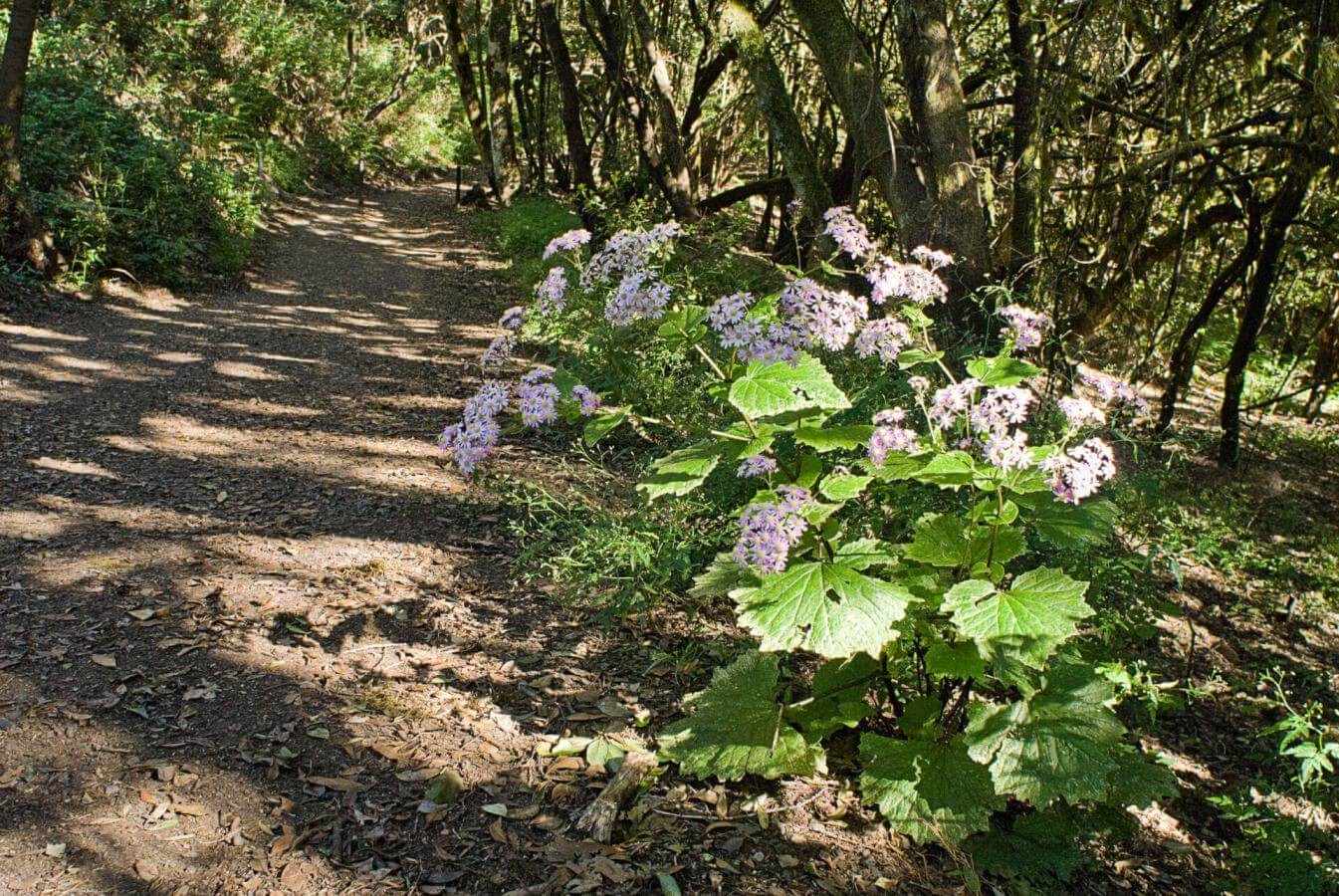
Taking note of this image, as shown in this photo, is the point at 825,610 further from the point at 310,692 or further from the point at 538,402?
the point at 310,692

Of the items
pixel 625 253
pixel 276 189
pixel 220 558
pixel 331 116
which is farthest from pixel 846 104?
pixel 331 116

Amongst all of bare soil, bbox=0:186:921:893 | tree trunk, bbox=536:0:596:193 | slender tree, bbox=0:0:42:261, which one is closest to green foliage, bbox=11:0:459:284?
slender tree, bbox=0:0:42:261

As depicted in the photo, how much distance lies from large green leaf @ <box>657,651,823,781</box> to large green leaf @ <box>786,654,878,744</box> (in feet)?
0.16

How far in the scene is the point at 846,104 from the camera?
15.5 ft

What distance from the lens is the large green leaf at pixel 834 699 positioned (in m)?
2.60

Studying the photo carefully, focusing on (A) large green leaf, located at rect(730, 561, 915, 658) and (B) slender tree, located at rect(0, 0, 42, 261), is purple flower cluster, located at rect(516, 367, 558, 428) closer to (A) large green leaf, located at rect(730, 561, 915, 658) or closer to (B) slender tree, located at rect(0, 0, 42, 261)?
(A) large green leaf, located at rect(730, 561, 915, 658)

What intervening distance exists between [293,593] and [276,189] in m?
14.4

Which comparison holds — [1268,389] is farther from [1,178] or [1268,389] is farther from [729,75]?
[1,178]

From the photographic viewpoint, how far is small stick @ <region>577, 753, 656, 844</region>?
243cm

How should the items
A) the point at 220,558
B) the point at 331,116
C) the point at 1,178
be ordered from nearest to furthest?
the point at 220,558
the point at 1,178
the point at 331,116

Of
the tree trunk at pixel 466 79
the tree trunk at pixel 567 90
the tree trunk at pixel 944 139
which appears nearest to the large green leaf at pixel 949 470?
the tree trunk at pixel 944 139

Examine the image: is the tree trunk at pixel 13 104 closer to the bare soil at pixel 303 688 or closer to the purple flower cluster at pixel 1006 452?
the bare soil at pixel 303 688

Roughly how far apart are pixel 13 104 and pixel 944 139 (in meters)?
8.02

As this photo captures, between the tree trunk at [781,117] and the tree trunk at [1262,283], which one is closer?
the tree trunk at [781,117]
